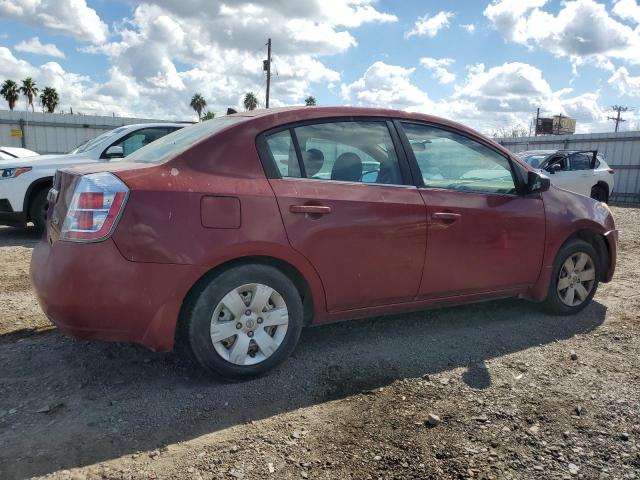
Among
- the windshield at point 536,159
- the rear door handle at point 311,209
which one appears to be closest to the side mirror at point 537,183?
the rear door handle at point 311,209

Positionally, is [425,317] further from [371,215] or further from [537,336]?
[371,215]

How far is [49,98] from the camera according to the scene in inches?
2094

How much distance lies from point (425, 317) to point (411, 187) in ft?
4.25

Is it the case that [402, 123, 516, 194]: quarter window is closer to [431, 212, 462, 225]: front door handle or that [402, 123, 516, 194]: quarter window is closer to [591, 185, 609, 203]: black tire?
[431, 212, 462, 225]: front door handle

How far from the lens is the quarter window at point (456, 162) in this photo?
3.61 meters

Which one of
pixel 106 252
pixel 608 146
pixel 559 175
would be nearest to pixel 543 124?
pixel 608 146

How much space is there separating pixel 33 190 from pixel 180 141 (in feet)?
16.4

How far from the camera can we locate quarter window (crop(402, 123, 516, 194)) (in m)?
3.61

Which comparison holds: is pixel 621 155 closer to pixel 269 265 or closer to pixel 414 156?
pixel 414 156

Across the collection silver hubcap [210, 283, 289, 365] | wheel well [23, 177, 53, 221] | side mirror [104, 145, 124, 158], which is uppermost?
side mirror [104, 145, 124, 158]

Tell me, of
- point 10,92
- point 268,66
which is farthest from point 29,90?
point 268,66

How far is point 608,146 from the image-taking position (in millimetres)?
19812

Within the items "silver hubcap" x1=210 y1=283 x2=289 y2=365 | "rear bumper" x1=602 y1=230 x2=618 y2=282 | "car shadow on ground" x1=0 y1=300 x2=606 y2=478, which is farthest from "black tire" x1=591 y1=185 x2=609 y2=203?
"silver hubcap" x1=210 y1=283 x2=289 y2=365

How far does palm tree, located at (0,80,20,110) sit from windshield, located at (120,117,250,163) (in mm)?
60098
